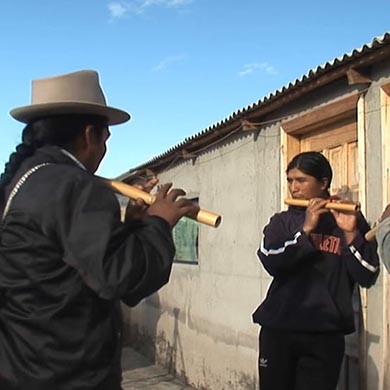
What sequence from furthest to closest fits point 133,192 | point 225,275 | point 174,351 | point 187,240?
point 187,240 → point 174,351 → point 225,275 → point 133,192

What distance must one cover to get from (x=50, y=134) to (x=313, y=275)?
6.70 ft

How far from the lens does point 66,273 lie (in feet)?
7.06

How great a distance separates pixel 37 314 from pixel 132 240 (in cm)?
40

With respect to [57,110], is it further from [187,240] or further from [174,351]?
[174,351]

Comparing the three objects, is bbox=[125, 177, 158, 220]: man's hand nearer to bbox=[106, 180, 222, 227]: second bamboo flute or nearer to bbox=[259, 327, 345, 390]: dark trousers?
bbox=[106, 180, 222, 227]: second bamboo flute

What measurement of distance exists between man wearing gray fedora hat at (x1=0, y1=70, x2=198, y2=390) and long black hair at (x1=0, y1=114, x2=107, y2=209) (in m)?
0.02

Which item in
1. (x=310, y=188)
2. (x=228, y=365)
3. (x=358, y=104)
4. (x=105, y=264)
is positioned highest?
(x=358, y=104)

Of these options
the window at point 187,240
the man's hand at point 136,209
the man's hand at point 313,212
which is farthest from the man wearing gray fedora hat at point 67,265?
the window at point 187,240

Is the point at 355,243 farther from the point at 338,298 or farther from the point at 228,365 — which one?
the point at 228,365

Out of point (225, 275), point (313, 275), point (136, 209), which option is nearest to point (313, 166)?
point (313, 275)

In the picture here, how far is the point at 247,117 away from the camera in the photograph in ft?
19.9

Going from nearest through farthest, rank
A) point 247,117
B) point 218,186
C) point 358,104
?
point 358,104 < point 247,117 < point 218,186

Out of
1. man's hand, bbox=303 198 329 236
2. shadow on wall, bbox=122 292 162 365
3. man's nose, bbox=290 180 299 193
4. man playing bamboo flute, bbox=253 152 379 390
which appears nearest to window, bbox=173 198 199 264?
shadow on wall, bbox=122 292 162 365

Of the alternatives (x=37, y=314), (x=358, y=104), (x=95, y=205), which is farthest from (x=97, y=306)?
(x=358, y=104)
